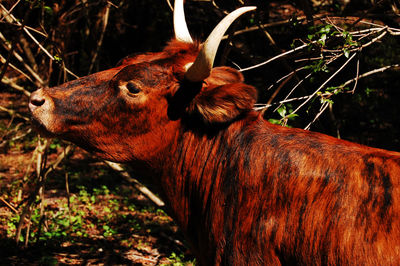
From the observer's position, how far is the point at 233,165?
3.17 metres

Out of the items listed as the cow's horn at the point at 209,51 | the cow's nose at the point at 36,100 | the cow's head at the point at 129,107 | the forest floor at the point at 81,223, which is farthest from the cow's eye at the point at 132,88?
the forest floor at the point at 81,223

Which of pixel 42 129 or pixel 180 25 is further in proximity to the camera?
pixel 180 25

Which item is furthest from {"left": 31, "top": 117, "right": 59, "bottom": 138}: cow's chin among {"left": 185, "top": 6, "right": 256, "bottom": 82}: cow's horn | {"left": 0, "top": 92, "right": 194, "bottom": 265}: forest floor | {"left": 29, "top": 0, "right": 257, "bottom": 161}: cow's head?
{"left": 0, "top": 92, "right": 194, "bottom": 265}: forest floor

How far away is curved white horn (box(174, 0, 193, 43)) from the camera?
3699 mm

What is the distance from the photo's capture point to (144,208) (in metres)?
7.38

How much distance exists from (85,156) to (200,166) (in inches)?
251

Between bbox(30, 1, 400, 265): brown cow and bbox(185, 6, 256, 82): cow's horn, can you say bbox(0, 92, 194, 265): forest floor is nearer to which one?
bbox(30, 1, 400, 265): brown cow

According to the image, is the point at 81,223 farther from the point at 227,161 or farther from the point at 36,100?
the point at 227,161

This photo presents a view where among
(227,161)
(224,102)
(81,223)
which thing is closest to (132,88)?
(224,102)

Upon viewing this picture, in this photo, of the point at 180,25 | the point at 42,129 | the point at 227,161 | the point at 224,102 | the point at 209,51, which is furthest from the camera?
the point at 180,25

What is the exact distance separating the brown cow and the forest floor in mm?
2322

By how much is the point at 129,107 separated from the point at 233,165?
2.62 feet

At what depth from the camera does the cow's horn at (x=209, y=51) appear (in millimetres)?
2854

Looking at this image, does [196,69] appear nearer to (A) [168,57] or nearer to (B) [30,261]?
(A) [168,57]
